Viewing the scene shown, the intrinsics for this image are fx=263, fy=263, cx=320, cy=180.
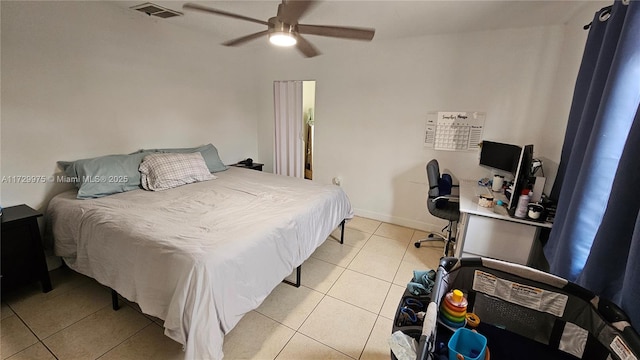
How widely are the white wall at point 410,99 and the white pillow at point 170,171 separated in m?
1.70

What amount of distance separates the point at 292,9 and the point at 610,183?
2024 mm

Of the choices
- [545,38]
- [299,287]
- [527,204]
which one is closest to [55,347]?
[299,287]

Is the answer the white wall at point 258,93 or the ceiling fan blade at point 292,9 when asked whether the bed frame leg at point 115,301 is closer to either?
the white wall at point 258,93

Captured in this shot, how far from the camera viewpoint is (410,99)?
10.5 ft

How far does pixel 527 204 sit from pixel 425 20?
1.89 meters

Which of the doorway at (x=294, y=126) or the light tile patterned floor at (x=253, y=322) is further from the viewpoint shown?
the doorway at (x=294, y=126)

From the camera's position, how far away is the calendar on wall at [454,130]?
2.94 metres

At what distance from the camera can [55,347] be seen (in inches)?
63.9

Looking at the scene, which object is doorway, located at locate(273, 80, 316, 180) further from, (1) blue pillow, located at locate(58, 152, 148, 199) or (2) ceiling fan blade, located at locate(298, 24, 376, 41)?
(1) blue pillow, located at locate(58, 152, 148, 199)

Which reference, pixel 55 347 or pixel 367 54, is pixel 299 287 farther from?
pixel 367 54

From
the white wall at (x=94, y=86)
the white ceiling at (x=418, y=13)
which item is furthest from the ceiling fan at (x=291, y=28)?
the white wall at (x=94, y=86)

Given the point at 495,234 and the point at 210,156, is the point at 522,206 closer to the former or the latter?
the point at 495,234

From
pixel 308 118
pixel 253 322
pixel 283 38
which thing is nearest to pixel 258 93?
pixel 308 118

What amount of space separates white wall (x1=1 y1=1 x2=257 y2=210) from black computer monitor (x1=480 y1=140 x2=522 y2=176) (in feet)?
11.2
